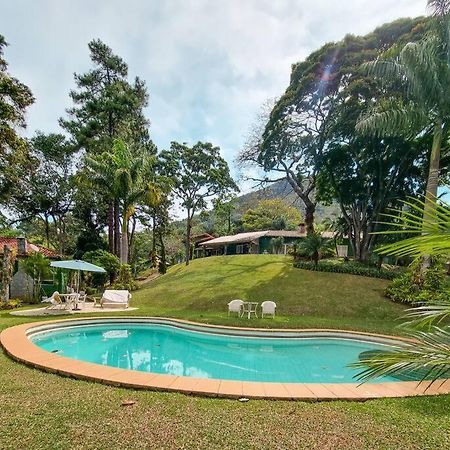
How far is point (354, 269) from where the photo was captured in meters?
18.3

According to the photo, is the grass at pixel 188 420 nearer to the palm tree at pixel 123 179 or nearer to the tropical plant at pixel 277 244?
the palm tree at pixel 123 179

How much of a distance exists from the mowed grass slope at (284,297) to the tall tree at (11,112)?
9.42 meters

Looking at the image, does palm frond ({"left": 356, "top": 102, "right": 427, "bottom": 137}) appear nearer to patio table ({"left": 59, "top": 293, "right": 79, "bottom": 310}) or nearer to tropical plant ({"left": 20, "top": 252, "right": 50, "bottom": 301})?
patio table ({"left": 59, "top": 293, "right": 79, "bottom": 310})

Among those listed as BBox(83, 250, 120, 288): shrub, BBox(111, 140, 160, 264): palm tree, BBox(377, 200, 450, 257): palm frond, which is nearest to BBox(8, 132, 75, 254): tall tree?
BBox(111, 140, 160, 264): palm tree

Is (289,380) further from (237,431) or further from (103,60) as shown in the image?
(103,60)

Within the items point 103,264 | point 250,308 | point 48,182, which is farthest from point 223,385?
point 48,182

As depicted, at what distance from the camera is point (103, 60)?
2444cm

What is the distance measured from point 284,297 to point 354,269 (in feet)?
17.4

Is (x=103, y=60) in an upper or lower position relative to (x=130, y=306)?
upper

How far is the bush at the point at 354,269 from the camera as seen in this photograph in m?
17.4

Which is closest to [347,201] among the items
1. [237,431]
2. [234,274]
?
[234,274]

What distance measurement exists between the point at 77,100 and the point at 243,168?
47.1 feet

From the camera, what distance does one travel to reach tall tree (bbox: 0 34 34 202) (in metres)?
13.2

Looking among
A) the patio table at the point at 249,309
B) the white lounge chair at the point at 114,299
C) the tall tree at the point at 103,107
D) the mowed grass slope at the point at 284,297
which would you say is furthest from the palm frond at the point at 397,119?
the tall tree at the point at 103,107
